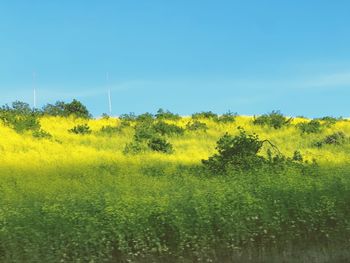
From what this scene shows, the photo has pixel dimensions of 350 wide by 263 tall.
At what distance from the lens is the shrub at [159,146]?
2828cm

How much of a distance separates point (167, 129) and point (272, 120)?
9.49 meters

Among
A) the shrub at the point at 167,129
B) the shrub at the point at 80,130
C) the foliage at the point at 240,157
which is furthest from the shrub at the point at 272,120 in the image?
the foliage at the point at 240,157

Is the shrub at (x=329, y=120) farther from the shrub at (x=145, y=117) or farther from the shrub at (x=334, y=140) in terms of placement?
the shrub at (x=145, y=117)

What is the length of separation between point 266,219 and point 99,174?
9338 millimetres

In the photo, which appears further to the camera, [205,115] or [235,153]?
[205,115]

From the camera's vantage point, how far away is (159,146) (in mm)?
28406

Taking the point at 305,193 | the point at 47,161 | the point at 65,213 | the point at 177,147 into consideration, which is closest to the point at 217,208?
the point at 305,193

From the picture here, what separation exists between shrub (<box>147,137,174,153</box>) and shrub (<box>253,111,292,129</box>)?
47.5 feet

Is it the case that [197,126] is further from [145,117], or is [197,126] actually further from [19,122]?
[19,122]

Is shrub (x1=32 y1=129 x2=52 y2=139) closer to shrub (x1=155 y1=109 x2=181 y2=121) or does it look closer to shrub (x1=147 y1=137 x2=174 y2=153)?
shrub (x1=147 y1=137 x2=174 y2=153)

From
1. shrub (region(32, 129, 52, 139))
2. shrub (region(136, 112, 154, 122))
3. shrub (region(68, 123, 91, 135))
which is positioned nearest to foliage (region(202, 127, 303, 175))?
shrub (region(32, 129, 52, 139))

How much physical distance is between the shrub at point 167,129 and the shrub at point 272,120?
757 cm

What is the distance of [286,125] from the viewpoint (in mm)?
41156

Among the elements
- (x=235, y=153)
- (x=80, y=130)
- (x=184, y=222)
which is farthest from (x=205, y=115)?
(x=184, y=222)
